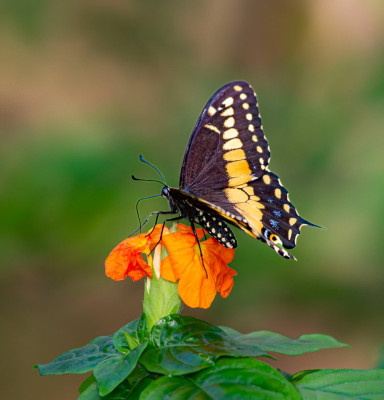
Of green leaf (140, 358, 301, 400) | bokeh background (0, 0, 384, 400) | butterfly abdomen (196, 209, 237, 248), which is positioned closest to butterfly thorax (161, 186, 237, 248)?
butterfly abdomen (196, 209, 237, 248)

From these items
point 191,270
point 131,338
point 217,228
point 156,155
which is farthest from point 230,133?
point 156,155

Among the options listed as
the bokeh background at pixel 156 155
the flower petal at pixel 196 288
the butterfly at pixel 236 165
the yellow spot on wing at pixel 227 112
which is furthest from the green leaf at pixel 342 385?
the bokeh background at pixel 156 155

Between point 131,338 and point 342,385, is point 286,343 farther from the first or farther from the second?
point 131,338

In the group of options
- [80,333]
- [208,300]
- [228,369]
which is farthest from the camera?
[80,333]

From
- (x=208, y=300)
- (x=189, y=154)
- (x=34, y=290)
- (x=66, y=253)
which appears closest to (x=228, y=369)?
(x=208, y=300)

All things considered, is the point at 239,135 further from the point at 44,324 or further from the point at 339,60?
the point at 339,60

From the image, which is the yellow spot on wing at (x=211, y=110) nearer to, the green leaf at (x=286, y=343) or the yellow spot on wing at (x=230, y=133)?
the yellow spot on wing at (x=230, y=133)

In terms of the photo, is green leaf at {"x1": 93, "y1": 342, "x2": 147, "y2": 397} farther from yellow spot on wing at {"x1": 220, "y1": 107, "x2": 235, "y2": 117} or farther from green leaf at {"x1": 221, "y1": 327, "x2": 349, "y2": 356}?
yellow spot on wing at {"x1": 220, "y1": 107, "x2": 235, "y2": 117}
